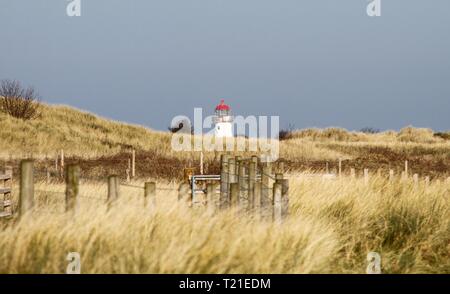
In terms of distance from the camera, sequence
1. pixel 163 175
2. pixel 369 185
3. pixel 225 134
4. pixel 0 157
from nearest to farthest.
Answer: pixel 369 185 → pixel 163 175 → pixel 0 157 → pixel 225 134

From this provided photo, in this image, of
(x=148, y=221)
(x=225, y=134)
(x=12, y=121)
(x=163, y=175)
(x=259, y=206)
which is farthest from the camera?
(x=225, y=134)

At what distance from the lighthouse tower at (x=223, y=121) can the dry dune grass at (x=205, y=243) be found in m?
57.6

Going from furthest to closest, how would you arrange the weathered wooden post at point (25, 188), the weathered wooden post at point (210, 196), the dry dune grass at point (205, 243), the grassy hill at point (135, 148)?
the grassy hill at point (135, 148)
the weathered wooden post at point (210, 196)
the weathered wooden post at point (25, 188)
the dry dune grass at point (205, 243)

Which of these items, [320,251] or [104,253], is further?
[320,251]

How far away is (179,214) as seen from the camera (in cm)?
896

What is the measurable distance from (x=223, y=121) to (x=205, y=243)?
62.4 meters

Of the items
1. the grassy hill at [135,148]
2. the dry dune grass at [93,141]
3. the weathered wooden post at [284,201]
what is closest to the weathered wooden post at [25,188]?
the weathered wooden post at [284,201]

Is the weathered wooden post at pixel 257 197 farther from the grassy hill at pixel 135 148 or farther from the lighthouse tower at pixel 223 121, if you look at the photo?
the lighthouse tower at pixel 223 121

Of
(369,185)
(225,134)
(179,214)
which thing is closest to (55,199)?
(369,185)

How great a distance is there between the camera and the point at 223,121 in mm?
70062

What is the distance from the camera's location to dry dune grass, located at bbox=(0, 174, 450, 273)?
727 cm

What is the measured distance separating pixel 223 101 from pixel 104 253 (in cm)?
6431

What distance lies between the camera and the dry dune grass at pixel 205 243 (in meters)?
7.27
